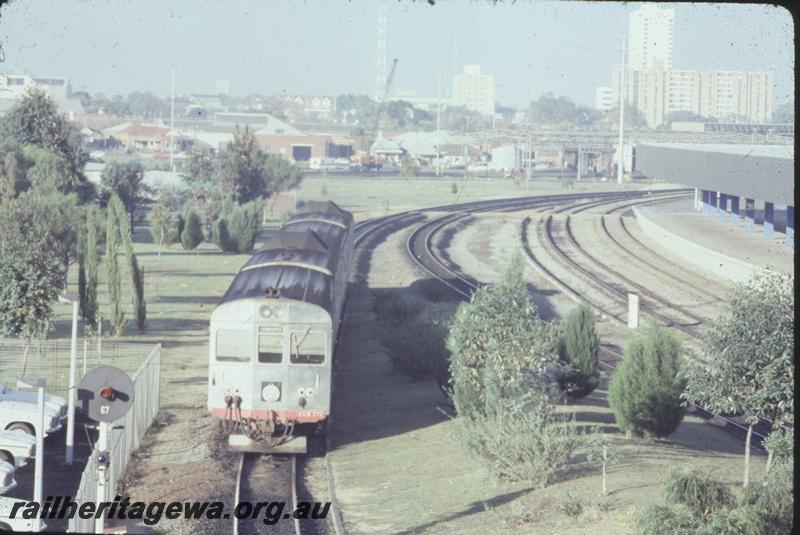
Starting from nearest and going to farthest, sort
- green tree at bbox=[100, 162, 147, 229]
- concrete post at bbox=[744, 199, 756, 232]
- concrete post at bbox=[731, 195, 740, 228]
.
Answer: concrete post at bbox=[744, 199, 756, 232], concrete post at bbox=[731, 195, 740, 228], green tree at bbox=[100, 162, 147, 229]

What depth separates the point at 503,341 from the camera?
1697cm

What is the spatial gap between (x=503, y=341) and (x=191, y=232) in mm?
34631

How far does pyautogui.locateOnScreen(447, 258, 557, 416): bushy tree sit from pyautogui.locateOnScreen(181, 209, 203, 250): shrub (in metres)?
33.8

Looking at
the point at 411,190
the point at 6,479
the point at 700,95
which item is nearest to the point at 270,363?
the point at 6,479

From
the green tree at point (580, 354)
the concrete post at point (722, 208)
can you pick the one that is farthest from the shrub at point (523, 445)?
the concrete post at point (722, 208)

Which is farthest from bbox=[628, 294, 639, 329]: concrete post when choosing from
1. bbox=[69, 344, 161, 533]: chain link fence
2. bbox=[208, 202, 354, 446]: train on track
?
bbox=[208, 202, 354, 446]: train on track

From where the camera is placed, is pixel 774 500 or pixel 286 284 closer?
pixel 774 500

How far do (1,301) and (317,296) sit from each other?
23.0 ft

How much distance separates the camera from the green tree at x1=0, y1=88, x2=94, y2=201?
161 feet

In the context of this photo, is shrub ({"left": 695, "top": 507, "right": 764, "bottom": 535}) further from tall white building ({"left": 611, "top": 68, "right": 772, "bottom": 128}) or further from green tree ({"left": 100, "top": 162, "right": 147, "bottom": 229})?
tall white building ({"left": 611, "top": 68, "right": 772, "bottom": 128})

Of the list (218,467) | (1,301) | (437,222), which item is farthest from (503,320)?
(437,222)

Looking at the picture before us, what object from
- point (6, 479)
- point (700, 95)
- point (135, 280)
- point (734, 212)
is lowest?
point (6, 479)

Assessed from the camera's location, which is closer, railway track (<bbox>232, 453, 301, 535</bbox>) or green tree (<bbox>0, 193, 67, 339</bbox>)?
railway track (<bbox>232, 453, 301, 535</bbox>)

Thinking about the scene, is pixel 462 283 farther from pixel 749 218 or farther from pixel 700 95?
pixel 700 95
